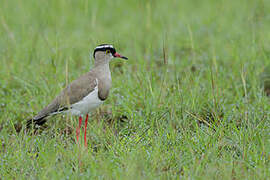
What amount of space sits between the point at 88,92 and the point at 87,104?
12cm

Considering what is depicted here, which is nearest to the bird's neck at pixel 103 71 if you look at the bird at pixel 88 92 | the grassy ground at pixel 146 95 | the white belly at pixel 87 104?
the bird at pixel 88 92

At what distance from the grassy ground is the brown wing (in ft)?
0.68

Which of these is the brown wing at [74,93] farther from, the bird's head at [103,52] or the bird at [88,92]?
the bird's head at [103,52]

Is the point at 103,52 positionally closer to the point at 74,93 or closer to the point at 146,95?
the point at 74,93

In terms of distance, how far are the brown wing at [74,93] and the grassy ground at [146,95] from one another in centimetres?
21

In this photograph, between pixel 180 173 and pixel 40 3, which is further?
pixel 40 3

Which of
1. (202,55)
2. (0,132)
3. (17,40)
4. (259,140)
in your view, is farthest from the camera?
(17,40)

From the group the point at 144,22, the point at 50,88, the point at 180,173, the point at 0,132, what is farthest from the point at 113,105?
the point at 144,22

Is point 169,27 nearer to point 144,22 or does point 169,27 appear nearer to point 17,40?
point 144,22

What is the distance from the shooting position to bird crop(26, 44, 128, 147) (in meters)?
4.18

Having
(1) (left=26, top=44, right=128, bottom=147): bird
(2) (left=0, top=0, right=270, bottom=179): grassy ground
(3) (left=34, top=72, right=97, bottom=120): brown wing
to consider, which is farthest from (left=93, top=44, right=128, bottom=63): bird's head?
(2) (left=0, top=0, right=270, bottom=179): grassy ground

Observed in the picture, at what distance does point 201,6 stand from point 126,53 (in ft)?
7.66

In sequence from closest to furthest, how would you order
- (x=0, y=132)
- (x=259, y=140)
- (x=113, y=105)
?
(x=259, y=140) < (x=0, y=132) < (x=113, y=105)

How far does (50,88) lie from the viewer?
201 inches
